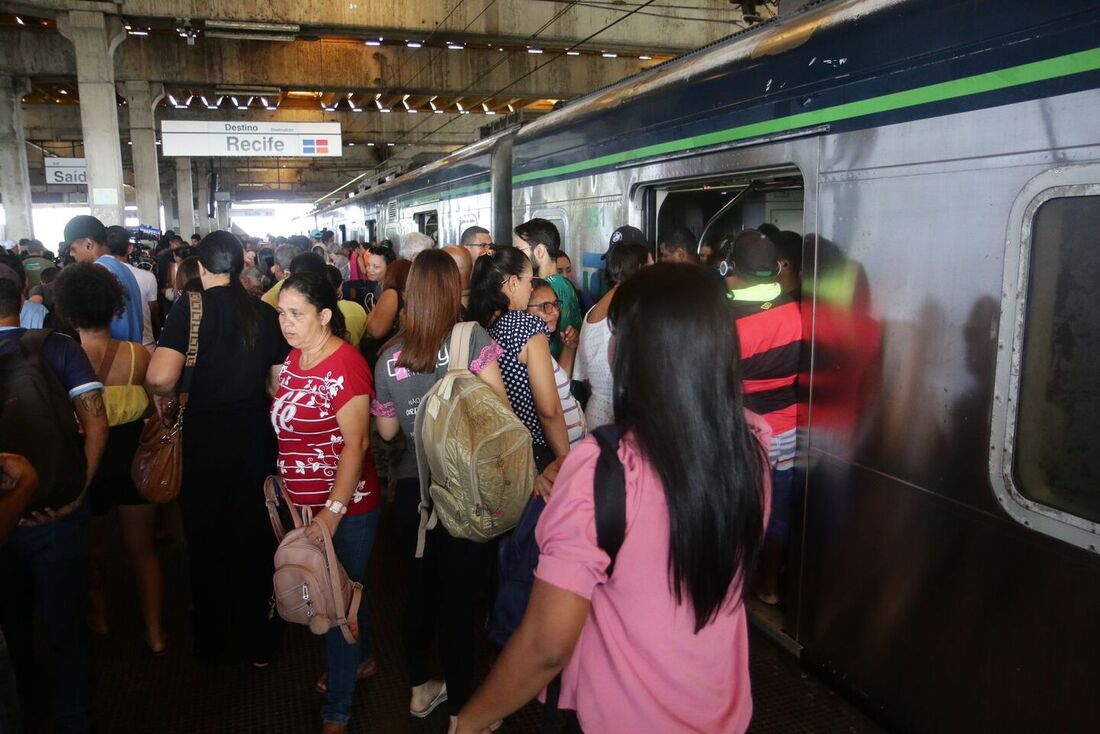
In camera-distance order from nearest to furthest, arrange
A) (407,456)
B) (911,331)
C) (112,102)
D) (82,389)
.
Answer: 1. (911,331)
2. (82,389)
3. (407,456)
4. (112,102)

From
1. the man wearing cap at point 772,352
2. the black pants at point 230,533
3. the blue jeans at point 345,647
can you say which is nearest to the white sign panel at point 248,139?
the black pants at point 230,533

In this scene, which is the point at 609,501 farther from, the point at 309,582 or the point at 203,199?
the point at 203,199

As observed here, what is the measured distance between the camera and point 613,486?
1.49m

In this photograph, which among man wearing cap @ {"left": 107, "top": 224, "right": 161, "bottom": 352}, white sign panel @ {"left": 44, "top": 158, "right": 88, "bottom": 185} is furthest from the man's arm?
white sign panel @ {"left": 44, "top": 158, "right": 88, "bottom": 185}

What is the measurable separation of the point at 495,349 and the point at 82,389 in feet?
5.03

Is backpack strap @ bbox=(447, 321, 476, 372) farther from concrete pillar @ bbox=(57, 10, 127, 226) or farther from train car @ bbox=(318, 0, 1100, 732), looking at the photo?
concrete pillar @ bbox=(57, 10, 127, 226)

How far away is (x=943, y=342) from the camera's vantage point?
8.63 feet

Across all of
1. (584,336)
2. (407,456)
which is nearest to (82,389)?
(407,456)

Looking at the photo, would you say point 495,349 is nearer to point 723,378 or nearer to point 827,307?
point 827,307

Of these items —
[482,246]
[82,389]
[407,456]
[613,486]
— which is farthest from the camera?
[482,246]

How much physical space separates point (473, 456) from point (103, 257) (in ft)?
13.7

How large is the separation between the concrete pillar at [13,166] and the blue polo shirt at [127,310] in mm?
14228

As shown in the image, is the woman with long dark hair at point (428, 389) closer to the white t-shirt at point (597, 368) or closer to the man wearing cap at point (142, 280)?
the white t-shirt at point (597, 368)

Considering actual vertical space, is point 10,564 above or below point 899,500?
below
